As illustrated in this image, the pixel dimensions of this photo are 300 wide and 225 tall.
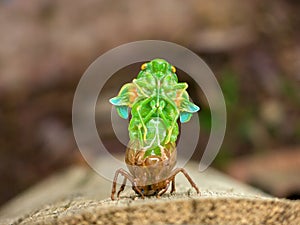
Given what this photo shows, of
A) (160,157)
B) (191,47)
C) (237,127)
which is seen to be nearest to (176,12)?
(191,47)

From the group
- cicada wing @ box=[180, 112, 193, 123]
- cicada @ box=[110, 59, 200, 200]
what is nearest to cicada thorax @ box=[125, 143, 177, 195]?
cicada @ box=[110, 59, 200, 200]

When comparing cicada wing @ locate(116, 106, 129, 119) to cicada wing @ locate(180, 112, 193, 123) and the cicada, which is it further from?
cicada wing @ locate(180, 112, 193, 123)

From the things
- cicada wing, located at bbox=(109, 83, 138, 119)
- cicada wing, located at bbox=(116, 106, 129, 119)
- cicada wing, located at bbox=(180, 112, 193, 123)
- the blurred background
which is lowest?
cicada wing, located at bbox=(180, 112, 193, 123)

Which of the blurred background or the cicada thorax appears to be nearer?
the cicada thorax

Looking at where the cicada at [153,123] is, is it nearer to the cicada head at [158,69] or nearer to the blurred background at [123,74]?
the cicada head at [158,69]

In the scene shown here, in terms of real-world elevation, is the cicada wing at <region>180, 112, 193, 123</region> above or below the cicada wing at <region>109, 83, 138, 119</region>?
below

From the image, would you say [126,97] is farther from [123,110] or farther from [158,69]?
[158,69]

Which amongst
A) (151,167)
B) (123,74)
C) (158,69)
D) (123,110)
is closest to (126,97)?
(123,110)
